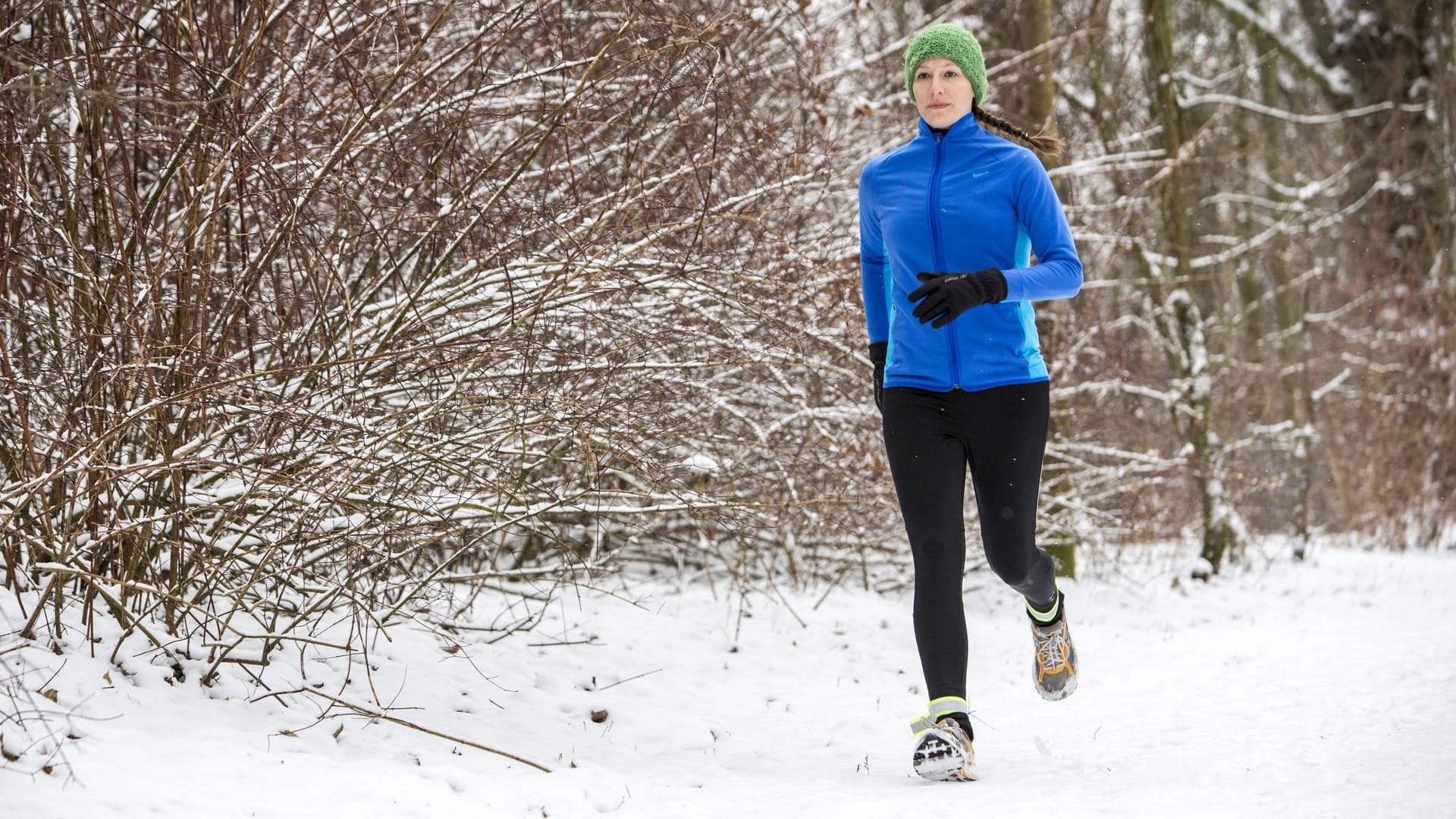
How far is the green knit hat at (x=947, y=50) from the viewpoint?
3295 mm

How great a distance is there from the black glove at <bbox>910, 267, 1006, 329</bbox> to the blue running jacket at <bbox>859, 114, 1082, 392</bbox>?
0.16 metres

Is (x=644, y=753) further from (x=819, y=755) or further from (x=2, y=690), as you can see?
(x=2, y=690)

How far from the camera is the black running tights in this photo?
320 cm

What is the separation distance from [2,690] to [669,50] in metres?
2.59

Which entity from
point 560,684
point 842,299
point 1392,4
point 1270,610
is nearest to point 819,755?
point 560,684

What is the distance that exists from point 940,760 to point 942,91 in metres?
1.78

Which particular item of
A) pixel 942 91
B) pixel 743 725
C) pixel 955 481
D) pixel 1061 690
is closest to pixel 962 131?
pixel 942 91

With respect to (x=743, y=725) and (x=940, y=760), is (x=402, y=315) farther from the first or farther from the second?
(x=940, y=760)

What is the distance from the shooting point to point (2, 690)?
2719 millimetres

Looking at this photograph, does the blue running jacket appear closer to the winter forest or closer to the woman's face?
the woman's face

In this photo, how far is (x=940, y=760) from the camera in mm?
3002

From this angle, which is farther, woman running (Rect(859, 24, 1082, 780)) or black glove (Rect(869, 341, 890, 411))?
black glove (Rect(869, 341, 890, 411))

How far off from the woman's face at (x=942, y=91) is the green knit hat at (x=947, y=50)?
0.7 inches

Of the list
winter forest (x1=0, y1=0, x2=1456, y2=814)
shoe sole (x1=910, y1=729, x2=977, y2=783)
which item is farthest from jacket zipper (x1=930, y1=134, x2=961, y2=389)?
shoe sole (x1=910, y1=729, x2=977, y2=783)
